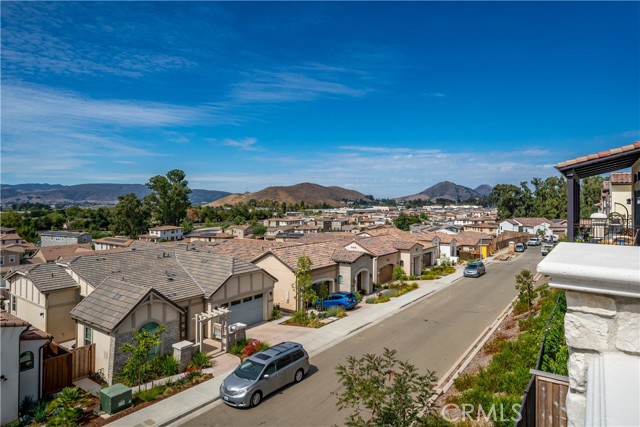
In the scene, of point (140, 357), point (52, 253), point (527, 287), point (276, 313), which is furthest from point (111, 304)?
point (52, 253)

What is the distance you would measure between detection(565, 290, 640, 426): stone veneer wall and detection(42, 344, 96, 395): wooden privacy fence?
663 inches

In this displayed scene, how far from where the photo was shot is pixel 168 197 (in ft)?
293

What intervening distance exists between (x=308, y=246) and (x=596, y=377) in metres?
28.1

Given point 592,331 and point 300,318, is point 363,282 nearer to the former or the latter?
point 300,318

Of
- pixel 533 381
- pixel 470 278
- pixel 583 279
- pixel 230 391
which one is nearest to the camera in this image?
pixel 583 279

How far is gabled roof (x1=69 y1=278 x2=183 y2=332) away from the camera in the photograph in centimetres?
1546

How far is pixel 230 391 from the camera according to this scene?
13.4 meters

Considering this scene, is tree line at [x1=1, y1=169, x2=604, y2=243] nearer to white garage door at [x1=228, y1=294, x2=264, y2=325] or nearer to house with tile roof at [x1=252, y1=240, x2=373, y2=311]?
house with tile roof at [x1=252, y1=240, x2=373, y2=311]

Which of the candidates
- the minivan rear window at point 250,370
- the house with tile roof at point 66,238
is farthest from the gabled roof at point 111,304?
the house with tile roof at point 66,238

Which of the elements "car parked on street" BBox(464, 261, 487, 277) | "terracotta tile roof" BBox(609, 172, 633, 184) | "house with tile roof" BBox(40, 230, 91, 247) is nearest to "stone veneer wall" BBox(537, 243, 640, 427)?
"terracotta tile roof" BBox(609, 172, 633, 184)

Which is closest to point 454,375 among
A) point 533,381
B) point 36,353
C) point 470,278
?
point 533,381

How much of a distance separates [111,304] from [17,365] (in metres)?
4.02

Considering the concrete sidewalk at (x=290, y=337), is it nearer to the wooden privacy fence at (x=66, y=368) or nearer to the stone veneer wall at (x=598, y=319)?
the wooden privacy fence at (x=66, y=368)

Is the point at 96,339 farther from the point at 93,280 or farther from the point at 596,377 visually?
the point at 596,377
